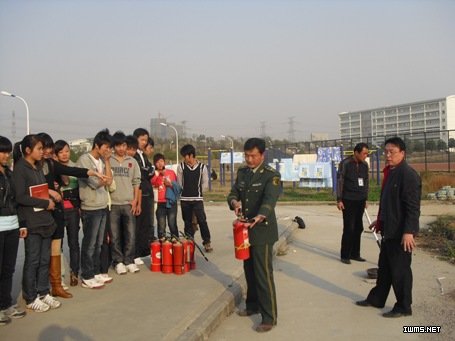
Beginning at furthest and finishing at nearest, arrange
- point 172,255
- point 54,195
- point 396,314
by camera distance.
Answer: point 172,255 < point 54,195 < point 396,314

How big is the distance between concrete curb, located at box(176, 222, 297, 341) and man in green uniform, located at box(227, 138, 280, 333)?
0.45 metres

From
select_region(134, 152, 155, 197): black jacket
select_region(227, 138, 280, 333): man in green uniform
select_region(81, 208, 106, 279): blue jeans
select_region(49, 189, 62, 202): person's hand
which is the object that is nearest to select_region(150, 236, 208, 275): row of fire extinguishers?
select_region(134, 152, 155, 197): black jacket

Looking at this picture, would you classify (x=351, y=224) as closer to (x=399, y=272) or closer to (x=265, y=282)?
(x=399, y=272)

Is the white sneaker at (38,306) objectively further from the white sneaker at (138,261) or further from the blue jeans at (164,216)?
the blue jeans at (164,216)

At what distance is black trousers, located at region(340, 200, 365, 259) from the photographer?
816 centimetres

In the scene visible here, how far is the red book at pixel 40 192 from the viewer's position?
5164 mm

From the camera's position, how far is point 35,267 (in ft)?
17.2

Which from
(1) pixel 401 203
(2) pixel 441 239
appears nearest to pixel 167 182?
(1) pixel 401 203

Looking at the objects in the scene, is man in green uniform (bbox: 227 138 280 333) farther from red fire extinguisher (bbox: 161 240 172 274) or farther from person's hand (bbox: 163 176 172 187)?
person's hand (bbox: 163 176 172 187)

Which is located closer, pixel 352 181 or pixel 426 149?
pixel 352 181

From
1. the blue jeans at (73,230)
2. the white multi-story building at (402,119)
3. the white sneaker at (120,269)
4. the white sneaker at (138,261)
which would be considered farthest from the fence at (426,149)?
the white multi-story building at (402,119)

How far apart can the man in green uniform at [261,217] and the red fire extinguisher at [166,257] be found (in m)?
1.89

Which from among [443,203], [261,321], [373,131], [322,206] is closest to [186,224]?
[261,321]

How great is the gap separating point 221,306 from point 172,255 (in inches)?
69.1
